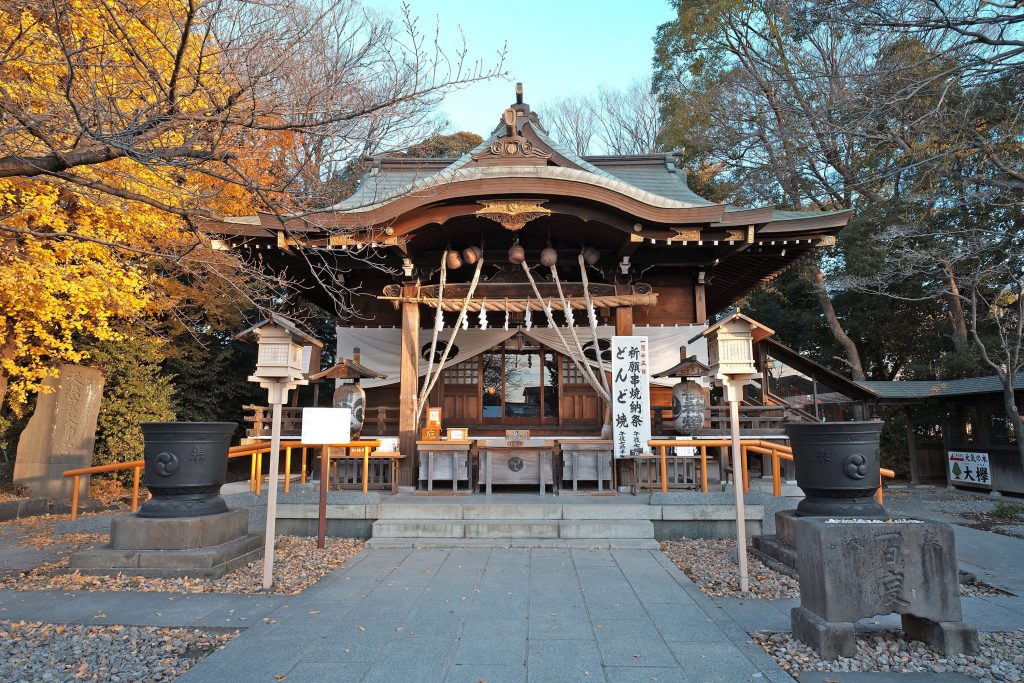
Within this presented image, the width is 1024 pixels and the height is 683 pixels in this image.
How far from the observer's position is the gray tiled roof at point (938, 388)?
12.3 m

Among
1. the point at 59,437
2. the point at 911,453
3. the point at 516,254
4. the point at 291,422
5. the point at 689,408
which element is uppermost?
the point at 516,254

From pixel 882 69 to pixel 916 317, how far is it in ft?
31.5

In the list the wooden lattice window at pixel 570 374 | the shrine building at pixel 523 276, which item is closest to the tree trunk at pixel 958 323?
the shrine building at pixel 523 276

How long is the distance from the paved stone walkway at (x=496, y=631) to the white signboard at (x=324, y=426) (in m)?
1.24

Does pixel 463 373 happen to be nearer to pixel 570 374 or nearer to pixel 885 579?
pixel 570 374

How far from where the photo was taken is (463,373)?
418 inches

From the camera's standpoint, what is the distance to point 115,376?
13.0 m

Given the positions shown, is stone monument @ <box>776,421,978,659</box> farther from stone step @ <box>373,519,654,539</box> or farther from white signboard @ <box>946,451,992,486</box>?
white signboard @ <box>946,451,992,486</box>

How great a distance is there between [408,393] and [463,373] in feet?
6.36

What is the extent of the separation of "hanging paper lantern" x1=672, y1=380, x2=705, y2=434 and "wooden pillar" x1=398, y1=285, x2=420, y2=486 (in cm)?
396

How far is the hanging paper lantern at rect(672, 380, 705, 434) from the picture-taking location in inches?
325

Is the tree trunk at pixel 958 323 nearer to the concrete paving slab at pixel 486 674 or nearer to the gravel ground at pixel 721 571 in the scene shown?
the gravel ground at pixel 721 571

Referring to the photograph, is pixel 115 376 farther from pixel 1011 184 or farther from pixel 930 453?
pixel 930 453

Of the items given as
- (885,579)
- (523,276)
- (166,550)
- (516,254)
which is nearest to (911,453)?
(523,276)
